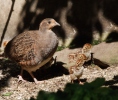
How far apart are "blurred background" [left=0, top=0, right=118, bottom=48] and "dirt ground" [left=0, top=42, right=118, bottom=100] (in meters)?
1.44

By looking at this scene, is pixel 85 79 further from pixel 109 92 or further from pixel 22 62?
pixel 109 92

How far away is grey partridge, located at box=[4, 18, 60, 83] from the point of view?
22.0 ft

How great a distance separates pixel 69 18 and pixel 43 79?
2288 millimetres

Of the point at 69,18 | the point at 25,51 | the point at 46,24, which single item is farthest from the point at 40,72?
the point at 69,18

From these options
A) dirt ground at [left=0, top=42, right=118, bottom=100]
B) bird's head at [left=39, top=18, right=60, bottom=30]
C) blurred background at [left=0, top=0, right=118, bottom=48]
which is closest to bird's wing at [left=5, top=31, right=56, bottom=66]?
bird's head at [left=39, top=18, right=60, bottom=30]

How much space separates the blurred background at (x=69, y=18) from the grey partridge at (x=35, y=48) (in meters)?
2.05

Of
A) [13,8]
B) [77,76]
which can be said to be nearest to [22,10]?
[13,8]

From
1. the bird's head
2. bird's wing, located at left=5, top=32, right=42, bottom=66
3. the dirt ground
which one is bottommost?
the dirt ground

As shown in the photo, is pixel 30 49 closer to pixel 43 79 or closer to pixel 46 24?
pixel 46 24

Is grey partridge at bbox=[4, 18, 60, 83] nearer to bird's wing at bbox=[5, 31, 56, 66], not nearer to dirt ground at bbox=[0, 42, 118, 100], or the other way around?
bird's wing at bbox=[5, 31, 56, 66]

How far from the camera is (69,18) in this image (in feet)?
29.7

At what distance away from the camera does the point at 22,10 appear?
30.4 ft

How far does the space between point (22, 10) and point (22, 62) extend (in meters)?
2.71

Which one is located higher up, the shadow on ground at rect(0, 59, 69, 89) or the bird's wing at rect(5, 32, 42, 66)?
the bird's wing at rect(5, 32, 42, 66)
